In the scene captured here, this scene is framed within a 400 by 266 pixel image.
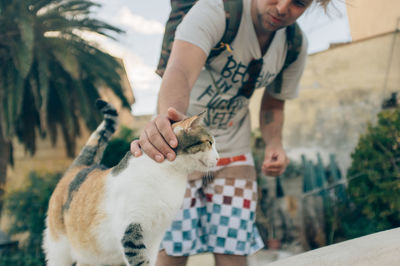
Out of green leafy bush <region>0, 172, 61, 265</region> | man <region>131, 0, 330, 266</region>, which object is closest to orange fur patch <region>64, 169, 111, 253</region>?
man <region>131, 0, 330, 266</region>

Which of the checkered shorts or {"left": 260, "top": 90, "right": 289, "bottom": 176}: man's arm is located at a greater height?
{"left": 260, "top": 90, "right": 289, "bottom": 176}: man's arm

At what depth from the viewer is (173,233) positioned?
1.35m

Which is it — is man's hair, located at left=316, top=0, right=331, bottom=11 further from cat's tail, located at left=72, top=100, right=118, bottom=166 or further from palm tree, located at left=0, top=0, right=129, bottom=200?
palm tree, located at left=0, top=0, right=129, bottom=200

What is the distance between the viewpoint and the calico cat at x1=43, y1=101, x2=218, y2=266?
79 centimetres

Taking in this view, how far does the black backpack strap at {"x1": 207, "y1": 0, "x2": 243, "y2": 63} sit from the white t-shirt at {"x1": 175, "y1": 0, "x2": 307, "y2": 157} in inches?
0.7

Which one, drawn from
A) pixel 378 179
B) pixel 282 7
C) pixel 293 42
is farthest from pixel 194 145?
pixel 378 179

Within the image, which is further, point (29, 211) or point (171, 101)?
point (29, 211)

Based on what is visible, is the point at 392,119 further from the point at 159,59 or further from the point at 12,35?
the point at 12,35

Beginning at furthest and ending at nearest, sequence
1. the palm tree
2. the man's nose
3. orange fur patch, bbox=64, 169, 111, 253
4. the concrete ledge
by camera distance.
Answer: the palm tree
the man's nose
orange fur patch, bbox=64, 169, 111, 253
the concrete ledge

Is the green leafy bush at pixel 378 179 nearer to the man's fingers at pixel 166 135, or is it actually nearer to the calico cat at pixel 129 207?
the calico cat at pixel 129 207

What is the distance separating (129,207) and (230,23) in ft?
2.25

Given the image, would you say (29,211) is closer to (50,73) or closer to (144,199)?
(50,73)

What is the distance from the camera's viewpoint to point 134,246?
76cm

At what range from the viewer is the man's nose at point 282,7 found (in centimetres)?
106
